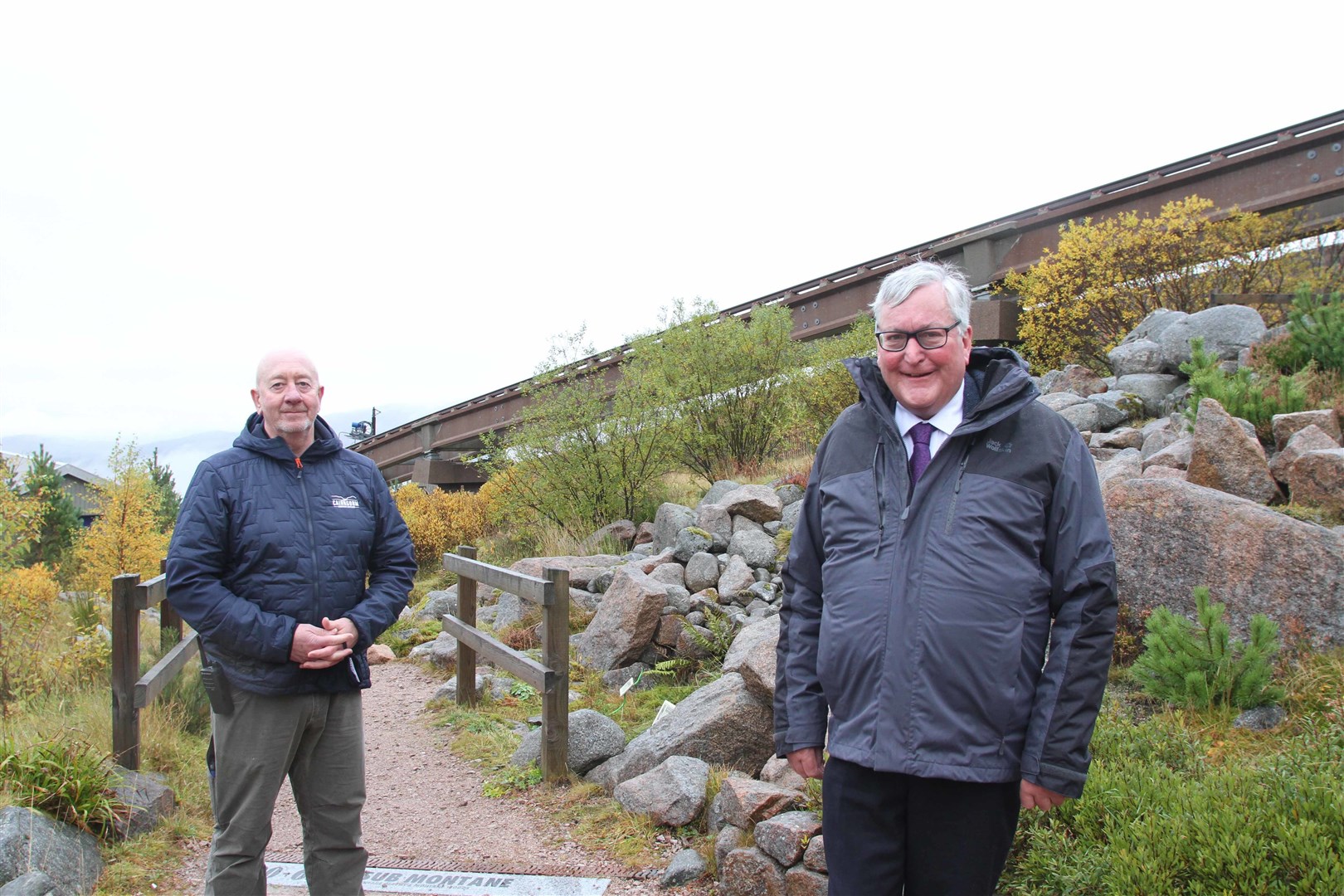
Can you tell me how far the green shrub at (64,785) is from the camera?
14.3 feet

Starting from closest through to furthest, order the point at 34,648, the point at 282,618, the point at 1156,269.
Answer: the point at 282,618, the point at 34,648, the point at 1156,269

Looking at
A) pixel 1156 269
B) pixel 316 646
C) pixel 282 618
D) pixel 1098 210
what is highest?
pixel 1098 210

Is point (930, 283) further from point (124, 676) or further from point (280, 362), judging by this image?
point (124, 676)

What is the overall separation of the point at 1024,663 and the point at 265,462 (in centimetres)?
255

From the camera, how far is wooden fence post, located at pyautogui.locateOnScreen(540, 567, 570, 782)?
18.3ft

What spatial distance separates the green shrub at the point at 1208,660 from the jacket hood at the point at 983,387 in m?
2.38

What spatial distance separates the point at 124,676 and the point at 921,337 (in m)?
4.84

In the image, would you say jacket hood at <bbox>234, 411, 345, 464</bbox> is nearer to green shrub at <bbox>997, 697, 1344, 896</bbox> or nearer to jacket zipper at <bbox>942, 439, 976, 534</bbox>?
jacket zipper at <bbox>942, 439, 976, 534</bbox>

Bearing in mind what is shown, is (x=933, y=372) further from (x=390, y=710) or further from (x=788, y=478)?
(x=788, y=478)

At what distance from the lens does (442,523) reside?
14.9 m

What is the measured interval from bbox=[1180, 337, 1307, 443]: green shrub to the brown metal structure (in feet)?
15.5

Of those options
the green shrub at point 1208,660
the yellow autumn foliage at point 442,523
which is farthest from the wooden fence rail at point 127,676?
the yellow autumn foliage at point 442,523

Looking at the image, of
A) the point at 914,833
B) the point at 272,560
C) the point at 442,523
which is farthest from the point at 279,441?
the point at 442,523

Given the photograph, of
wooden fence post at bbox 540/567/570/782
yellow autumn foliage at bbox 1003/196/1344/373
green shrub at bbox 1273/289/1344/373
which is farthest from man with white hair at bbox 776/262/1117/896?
yellow autumn foliage at bbox 1003/196/1344/373
